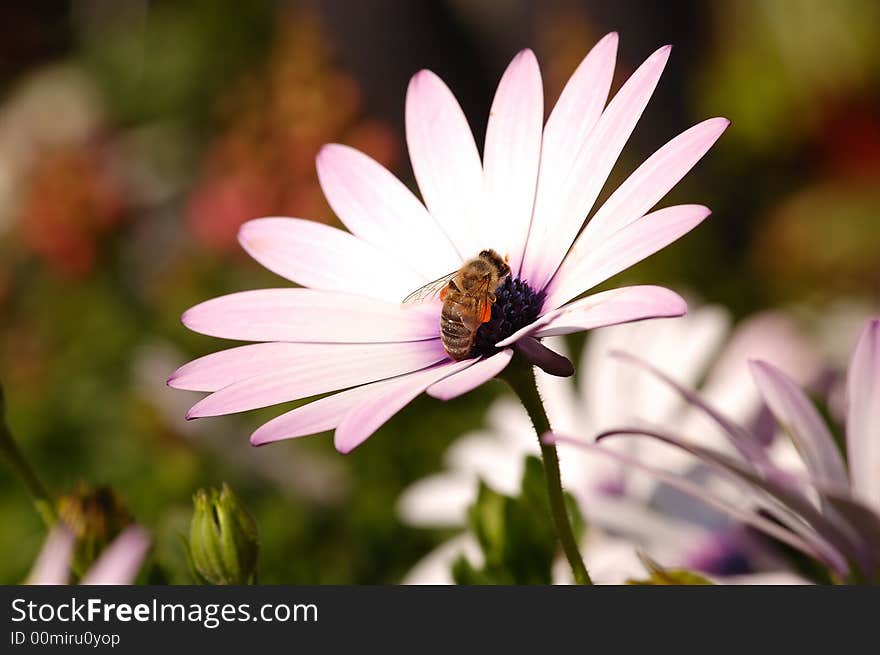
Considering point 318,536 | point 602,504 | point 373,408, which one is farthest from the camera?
point 318,536

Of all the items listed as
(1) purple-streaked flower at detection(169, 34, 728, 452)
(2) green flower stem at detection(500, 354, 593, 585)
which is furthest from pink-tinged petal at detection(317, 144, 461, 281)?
(2) green flower stem at detection(500, 354, 593, 585)

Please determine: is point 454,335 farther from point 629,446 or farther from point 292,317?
point 629,446

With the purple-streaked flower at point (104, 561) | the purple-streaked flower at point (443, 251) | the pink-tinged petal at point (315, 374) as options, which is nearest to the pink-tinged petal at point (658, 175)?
the purple-streaked flower at point (443, 251)

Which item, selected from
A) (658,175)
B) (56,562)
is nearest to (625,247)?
(658,175)

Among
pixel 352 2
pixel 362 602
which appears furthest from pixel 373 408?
pixel 352 2

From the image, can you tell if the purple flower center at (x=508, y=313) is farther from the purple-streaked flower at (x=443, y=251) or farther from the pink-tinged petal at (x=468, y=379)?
the pink-tinged petal at (x=468, y=379)

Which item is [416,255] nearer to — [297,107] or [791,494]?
[791,494]
